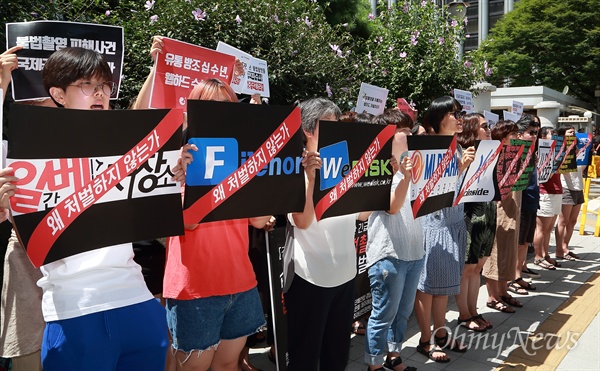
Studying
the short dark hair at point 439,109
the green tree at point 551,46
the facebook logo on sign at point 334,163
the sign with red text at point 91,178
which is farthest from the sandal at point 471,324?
the green tree at point 551,46

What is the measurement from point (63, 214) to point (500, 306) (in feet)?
15.9

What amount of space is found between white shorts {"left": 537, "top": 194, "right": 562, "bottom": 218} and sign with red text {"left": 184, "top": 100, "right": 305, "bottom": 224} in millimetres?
5612

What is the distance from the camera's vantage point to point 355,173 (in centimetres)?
293

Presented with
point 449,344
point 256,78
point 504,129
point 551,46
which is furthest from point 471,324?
point 551,46

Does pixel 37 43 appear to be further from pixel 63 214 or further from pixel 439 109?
pixel 439 109

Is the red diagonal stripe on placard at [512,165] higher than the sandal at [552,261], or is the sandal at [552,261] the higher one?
the red diagonal stripe on placard at [512,165]

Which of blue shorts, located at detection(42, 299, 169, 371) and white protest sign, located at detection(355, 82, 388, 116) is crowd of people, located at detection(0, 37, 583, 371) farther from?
white protest sign, located at detection(355, 82, 388, 116)

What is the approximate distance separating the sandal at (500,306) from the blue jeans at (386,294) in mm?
2127

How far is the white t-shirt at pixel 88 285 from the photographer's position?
1729 mm

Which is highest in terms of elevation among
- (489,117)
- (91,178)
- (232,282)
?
(489,117)

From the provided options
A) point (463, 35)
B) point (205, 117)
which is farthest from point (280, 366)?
point (463, 35)

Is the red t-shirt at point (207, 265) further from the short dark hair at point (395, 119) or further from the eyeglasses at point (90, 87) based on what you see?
the short dark hair at point (395, 119)

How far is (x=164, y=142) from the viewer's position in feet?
6.75

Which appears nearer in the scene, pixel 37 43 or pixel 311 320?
pixel 311 320
